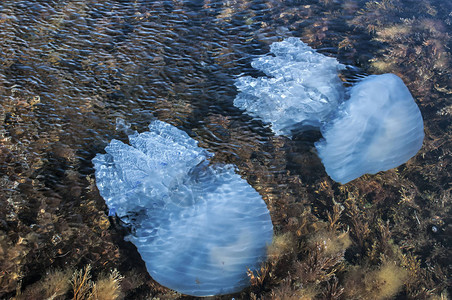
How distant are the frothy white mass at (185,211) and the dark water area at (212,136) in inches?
5.3

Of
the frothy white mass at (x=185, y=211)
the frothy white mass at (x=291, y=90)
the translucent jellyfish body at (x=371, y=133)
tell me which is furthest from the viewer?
the frothy white mass at (x=291, y=90)

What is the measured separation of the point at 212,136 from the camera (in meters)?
3.79

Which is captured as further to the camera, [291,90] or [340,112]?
[291,90]

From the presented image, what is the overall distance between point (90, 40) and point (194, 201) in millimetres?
3136

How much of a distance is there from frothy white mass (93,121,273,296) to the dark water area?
5.3 inches

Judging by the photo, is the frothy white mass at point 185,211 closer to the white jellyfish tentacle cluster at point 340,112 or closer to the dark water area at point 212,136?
the dark water area at point 212,136

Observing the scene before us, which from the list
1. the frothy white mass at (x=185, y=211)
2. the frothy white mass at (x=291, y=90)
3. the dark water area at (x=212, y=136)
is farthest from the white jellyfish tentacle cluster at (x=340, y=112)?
the frothy white mass at (x=185, y=211)

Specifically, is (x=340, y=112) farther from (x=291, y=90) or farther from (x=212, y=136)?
(x=212, y=136)

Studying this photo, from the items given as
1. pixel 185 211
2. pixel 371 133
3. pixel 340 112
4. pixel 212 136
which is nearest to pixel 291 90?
pixel 340 112

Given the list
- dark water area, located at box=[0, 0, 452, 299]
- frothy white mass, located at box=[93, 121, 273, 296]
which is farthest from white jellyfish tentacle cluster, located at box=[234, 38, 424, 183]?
frothy white mass, located at box=[93, 121, 273, 296]

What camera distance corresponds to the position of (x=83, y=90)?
13.2ft

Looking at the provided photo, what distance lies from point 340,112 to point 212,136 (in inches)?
66.8

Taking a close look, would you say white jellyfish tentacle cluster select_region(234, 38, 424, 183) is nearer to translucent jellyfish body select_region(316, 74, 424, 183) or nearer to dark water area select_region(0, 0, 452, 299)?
translucent jellyfish body select_region(316, 74, 424, 183)

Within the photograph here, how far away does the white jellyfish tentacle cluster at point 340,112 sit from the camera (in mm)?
3762
